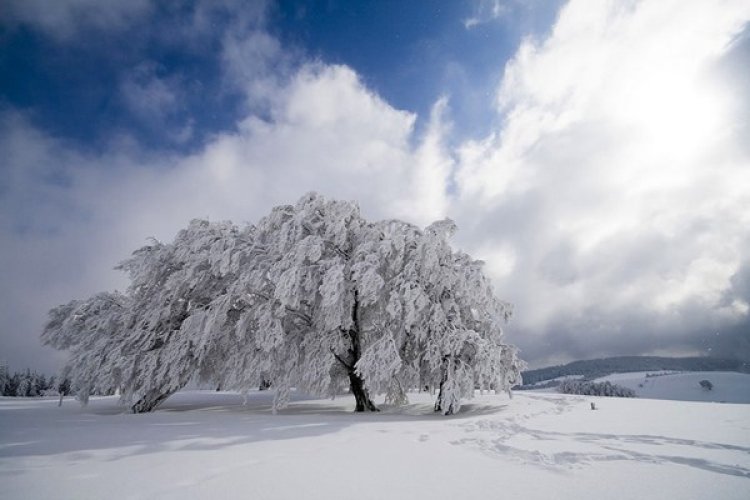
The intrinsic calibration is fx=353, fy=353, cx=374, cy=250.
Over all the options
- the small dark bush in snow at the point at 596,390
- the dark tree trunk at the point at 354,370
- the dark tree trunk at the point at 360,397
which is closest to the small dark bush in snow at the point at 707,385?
the small dark bush in snow at the point at 596,390

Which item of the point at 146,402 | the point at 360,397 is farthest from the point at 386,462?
the point at 146,402

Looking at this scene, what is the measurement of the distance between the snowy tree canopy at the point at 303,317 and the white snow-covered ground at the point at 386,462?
15.0ft

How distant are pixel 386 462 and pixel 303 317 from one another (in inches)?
364

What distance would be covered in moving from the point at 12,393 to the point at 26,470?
7749 cm

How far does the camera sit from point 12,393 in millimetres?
56375

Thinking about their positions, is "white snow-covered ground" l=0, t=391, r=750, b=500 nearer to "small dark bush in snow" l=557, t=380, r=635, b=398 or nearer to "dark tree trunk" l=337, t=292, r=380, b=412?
"dark tree trunk" l=337, t=292, r=380, b=412

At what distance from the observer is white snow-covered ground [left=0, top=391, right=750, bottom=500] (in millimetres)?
3525

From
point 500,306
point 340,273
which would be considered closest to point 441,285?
point 500,306

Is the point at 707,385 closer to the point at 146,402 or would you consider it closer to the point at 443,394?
the point at 443,394

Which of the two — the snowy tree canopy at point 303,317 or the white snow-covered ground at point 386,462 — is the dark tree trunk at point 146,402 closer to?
the snowy tree canopy at point 303,317

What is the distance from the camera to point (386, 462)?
457 centimetres

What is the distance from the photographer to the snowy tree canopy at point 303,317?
459 inches

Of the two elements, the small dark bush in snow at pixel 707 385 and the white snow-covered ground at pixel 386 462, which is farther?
the small dark bush in snow at pixel 707 385

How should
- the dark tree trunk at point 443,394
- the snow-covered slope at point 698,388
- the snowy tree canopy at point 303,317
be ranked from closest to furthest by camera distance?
the dark tree trunk at point 443,394
the snowy tree canopy at point 303,317
the snow-covered slope at point 698,388
